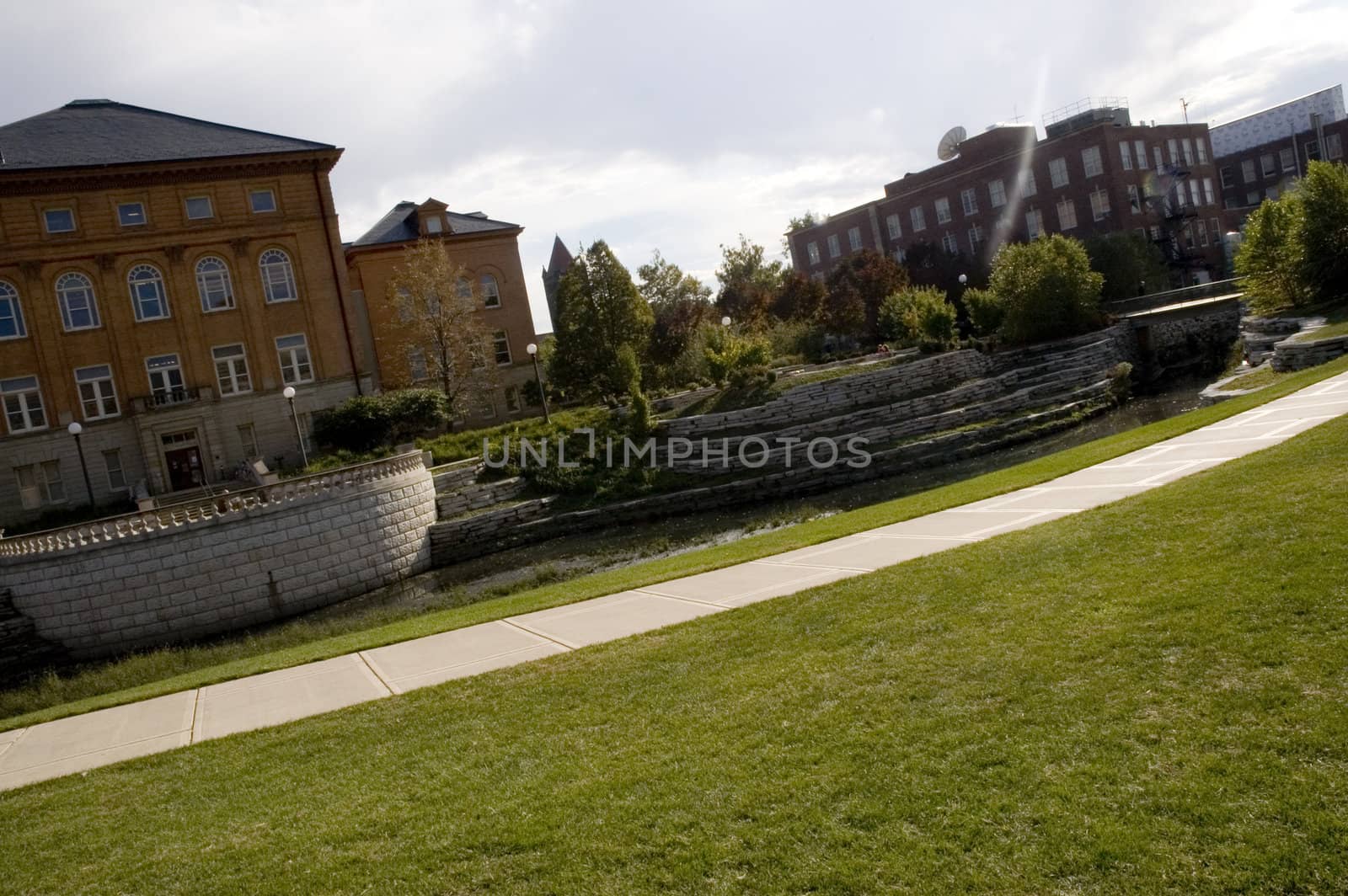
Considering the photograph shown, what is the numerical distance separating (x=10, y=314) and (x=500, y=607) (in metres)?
34.0

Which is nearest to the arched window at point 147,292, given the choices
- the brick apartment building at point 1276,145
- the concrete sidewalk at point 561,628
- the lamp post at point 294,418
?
the lamp post at point 294,418

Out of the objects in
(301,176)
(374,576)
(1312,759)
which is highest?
(301,176)

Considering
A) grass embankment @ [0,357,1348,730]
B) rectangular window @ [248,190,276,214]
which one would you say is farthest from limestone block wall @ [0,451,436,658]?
rectangular window @ [248,190,276,214]

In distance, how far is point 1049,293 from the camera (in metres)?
37.3

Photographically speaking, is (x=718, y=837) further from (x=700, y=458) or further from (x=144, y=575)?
(x=700, y=458)

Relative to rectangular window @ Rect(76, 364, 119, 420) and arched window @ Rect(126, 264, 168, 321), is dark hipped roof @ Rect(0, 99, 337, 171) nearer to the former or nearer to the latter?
arched window @ Rect(126, 264, 168, 321)

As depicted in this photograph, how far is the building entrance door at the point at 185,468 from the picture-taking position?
1441 inches

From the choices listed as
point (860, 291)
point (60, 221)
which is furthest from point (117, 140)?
point (860, 291)

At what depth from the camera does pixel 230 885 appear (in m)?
4.21

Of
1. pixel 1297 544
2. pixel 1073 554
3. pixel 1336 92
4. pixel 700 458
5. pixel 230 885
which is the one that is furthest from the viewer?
pixel 1336 92

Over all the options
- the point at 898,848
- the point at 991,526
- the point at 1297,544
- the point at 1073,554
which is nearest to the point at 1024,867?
the point at 898,848

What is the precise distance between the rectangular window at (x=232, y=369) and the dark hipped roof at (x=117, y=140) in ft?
26.5

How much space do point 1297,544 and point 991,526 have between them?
12.6 ft

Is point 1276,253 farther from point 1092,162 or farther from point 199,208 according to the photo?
point 199,208
